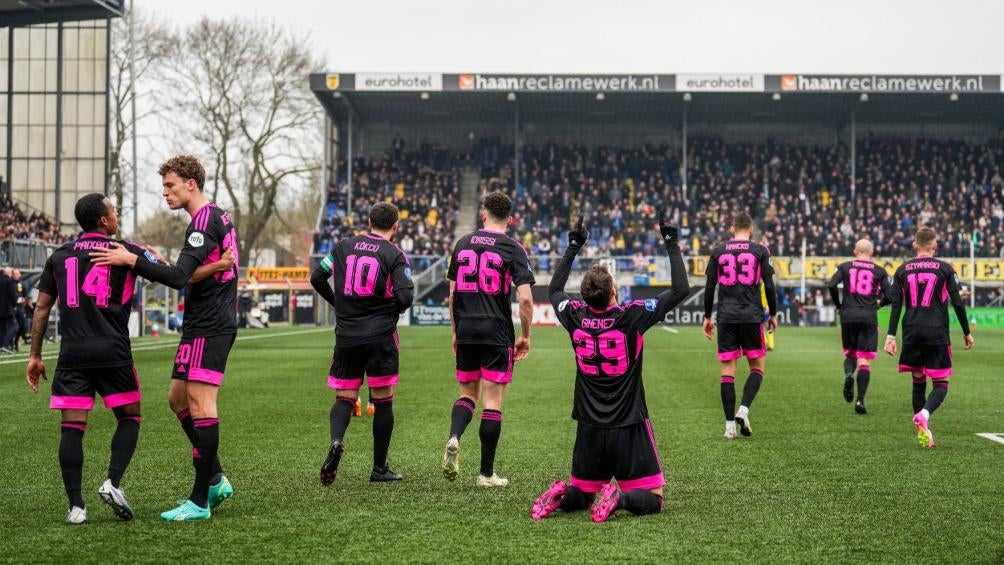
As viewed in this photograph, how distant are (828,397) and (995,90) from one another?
40351 mm

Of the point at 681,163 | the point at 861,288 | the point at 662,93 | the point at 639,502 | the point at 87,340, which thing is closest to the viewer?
the point at 87,340

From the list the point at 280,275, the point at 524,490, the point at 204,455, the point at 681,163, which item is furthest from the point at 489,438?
the point at 681,163

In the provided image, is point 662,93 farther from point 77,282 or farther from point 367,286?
point 77,282

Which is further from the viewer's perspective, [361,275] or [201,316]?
[361,275]

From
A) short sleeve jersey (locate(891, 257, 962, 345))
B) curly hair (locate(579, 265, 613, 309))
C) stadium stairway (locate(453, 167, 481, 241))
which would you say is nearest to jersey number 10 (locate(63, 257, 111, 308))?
curly hair (locate(579, 265, 613, 309))

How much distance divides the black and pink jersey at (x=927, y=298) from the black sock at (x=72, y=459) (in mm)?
7461

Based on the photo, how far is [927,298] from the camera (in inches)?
418

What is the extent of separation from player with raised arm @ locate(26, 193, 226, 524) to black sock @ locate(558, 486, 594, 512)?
2404 mm

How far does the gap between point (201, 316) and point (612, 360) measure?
2.42 metres

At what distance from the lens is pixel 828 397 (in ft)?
47.7

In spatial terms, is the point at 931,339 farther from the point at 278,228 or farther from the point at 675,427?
the point at 278,228

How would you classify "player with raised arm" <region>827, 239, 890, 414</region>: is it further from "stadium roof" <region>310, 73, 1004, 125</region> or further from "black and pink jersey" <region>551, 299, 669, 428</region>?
"stadium roof" <region>310, 73, 1004, 125</region>

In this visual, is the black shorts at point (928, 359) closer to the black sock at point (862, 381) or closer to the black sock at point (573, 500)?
the black sock at point (862, 381)

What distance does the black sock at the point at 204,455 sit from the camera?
21.0 ft
